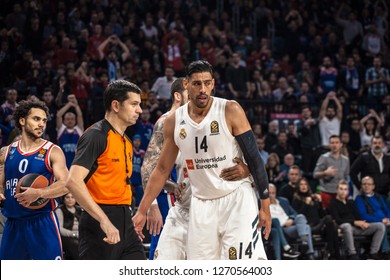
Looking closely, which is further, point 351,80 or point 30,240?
point 351,80

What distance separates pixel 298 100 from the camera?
16906 millimetres

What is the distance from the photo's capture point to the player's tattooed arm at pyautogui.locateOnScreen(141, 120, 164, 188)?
7.38m

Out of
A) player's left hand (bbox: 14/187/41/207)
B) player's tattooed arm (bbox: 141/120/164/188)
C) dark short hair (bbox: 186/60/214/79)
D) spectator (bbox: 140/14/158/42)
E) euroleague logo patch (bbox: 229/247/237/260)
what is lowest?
euroleague logo patch (bbox: 229/247/237/260)

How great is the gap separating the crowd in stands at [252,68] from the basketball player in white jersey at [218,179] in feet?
21.5

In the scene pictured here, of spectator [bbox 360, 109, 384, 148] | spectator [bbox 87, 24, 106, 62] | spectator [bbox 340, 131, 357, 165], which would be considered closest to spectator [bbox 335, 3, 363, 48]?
spectator [bbox 360, 109, 384, 148]

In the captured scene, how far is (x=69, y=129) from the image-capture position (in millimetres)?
13430

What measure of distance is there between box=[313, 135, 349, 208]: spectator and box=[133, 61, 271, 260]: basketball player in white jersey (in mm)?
7800

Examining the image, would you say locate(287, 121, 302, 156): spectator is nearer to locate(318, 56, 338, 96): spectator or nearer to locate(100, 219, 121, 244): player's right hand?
locate(318, 56, 338, 96): spectator

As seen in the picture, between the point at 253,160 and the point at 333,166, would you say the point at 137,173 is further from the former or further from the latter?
the point at 253,160

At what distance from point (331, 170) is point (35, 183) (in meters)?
8.01

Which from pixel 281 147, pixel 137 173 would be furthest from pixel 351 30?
pixel 137 173

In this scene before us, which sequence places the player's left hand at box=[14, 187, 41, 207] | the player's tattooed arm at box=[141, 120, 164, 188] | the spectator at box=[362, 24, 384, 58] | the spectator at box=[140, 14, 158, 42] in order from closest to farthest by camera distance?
the player's left hand at box=[14, 187, 41, 207] → the player's tattooed arm at box=[141, 120, 164, 188] → the spectator at box=[140, 14, 158, 42] → the spectator at box=[362, 24, 384, 58]

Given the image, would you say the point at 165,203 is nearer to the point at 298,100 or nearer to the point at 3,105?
the point at 3,105
